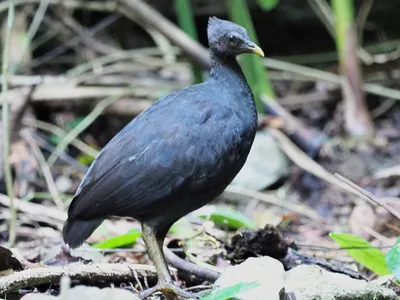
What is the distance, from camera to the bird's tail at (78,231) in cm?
293

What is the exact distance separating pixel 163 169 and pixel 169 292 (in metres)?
→ 0.50

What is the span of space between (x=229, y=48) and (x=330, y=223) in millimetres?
1952

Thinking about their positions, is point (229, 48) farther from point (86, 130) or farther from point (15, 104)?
point (86, 130)

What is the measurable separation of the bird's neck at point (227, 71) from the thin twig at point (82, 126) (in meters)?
2.53

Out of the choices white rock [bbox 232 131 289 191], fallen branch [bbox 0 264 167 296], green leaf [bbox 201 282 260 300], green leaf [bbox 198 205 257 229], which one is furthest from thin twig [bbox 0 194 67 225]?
green leaf [bbox 201 282 260 300]

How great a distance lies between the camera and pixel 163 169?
9.48 ft

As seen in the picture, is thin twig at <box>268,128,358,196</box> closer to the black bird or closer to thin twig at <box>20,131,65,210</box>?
thin twig at <box>20,131,65,210</box>

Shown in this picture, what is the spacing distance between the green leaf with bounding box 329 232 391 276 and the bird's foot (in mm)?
685

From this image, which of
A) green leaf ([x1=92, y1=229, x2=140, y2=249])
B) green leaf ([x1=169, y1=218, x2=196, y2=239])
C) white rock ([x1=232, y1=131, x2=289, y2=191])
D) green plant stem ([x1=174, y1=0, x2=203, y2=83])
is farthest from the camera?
green plant stem ([x1=174, y1=0, x2=203, y2=83])

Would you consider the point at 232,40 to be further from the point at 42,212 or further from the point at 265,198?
the point at 265,198

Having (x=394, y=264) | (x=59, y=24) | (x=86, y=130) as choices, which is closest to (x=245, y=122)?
(x=394, y=264)

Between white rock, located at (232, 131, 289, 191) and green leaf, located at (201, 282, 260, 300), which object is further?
white rock, located at (232, 131, 289, 191)

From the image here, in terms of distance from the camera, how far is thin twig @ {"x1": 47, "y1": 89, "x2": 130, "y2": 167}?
564cm

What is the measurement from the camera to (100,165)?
9.77 feet
